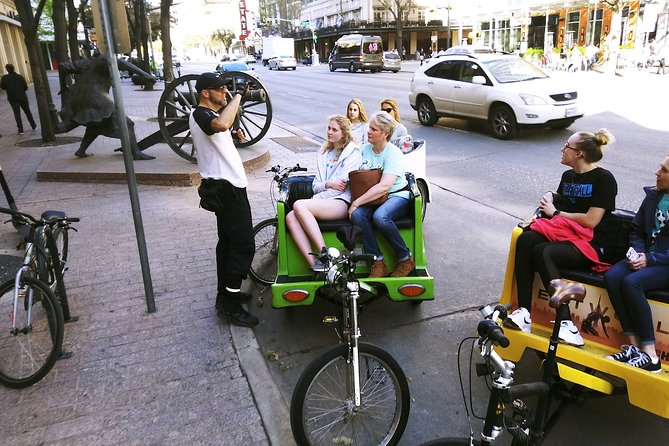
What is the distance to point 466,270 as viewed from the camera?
16.3ft

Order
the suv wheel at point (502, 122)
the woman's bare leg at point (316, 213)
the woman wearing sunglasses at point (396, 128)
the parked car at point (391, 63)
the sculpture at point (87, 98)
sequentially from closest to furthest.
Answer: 1. the woman's bare leg at point (316, 213)
2. the woman wearing sunglasses at point (396, 128)
3. the sculpture at point (87, 98)
4. the suv wheel at point (502, 122)
5. the parked car at point (391, 63)

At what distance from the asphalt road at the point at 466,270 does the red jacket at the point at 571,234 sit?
816mm

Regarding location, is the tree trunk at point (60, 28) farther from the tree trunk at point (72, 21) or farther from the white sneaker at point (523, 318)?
the white sneaker at point (523, 318)

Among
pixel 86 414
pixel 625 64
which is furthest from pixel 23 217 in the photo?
pixel 625 64

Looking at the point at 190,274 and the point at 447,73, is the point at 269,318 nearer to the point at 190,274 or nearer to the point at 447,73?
the point at 190,274

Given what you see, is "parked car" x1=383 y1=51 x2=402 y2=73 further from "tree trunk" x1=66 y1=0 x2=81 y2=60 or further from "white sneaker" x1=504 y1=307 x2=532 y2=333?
"white sneaker" x1=504 y1=307 x2=532 y2=333

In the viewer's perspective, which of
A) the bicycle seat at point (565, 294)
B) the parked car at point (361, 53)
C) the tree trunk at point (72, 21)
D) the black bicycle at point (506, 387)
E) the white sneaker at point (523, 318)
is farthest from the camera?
the parked car at point (361, 53)

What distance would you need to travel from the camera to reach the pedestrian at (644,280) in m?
2.74

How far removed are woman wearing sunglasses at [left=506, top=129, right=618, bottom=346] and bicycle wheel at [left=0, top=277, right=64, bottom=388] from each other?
9.39ft

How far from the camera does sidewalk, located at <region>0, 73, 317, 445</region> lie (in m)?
2.91

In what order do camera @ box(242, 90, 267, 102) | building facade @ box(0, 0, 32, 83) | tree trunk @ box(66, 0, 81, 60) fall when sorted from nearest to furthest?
1. camera @ box(242, 90, 267, 102)
2. tree trunk @ box(66, 0, 81, 60)
3. building facade @ box(0, 0, 32, 83)

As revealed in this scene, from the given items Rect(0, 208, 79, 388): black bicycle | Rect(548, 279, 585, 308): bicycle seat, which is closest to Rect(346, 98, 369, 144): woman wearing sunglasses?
Rect(0, 208, 79, 388): black bicycle

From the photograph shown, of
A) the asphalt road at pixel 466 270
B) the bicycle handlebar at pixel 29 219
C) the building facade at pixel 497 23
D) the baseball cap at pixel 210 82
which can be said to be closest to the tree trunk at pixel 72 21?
the asphalt road at pixel 466 270

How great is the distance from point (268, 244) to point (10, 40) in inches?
1426
